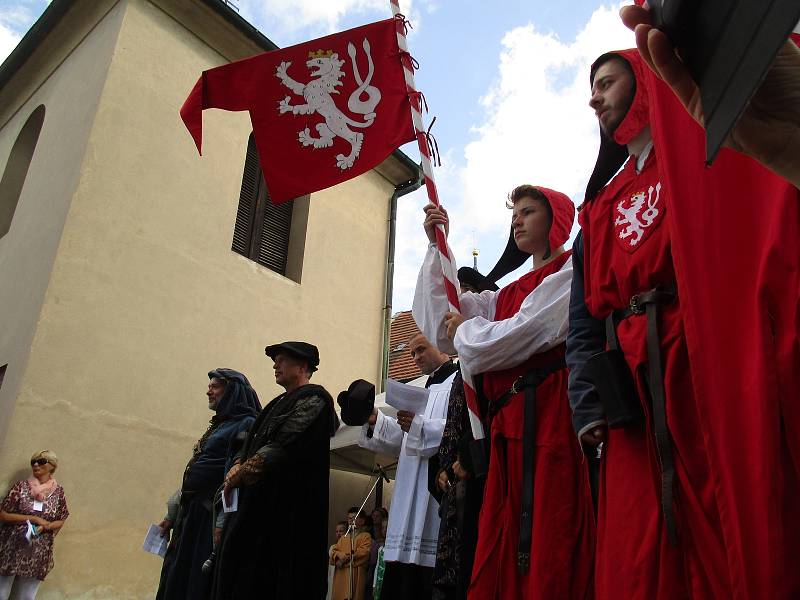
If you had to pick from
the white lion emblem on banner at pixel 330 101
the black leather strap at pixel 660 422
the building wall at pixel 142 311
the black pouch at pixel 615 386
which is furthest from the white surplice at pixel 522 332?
the building wall at pixel 142 311

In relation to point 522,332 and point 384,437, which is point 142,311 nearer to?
point 384,437

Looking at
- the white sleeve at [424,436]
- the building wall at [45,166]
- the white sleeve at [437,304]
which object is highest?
the building wall at [45,166]

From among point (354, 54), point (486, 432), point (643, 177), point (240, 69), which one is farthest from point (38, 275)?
point (643, 177)

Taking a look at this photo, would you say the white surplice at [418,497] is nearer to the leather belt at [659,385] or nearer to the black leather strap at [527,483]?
the black leather strap at [527,483]

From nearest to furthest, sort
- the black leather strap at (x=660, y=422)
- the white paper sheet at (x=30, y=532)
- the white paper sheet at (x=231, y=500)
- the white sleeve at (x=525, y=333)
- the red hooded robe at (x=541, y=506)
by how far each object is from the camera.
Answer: the black leather strap at (x=660, y=422), the red hooded robe at (x=541, y=506), the white sleeve at (x=525, y=333), the white paper sheet at (x=231, y=500), the white paper sheet at (x=30, y=532)

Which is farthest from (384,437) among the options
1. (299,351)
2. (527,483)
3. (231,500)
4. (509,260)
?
(527,483)

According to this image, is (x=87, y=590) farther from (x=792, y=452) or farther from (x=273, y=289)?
(x=792, y=452)

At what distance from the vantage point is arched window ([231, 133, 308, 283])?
1020cm

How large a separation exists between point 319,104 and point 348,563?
5.14 meters

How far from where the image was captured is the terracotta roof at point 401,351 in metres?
14.0

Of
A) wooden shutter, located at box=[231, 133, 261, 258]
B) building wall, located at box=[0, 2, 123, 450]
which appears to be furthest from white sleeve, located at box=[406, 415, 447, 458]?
wooden shutter, located at box=[231, 133, 261, 258]

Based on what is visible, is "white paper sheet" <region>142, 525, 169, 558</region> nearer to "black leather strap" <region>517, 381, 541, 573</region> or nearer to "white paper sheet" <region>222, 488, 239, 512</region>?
"white paper sheet" <region>222, 488, 239, 512</region>

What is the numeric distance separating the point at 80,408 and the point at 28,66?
21.6ft

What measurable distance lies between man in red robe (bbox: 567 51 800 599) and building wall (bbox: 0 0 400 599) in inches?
251
